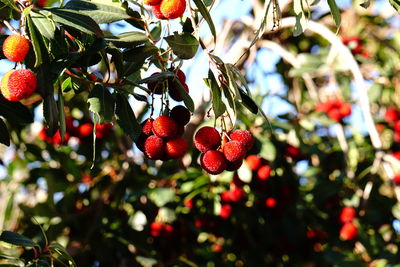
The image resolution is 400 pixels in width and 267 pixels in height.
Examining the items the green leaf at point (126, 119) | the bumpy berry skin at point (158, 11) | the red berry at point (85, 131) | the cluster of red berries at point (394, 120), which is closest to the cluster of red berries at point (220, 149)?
the green leaf at point (126, 119)

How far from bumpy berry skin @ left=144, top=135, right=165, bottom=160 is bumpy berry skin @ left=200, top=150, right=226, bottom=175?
3.6 inches

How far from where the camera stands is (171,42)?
3.68 ft

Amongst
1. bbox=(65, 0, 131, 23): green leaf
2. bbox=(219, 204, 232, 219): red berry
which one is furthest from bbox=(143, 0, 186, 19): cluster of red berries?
bbox=(219, 204, 232, 219): red berry

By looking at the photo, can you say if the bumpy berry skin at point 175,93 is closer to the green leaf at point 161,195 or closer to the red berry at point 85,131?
the green leaf at point 161,195

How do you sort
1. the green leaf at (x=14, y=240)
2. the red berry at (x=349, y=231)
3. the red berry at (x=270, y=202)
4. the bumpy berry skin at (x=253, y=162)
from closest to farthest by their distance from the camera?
the green leaf at (x=14, y=240)
the bumpy berry skin at (x=253, y=162)
the red berry at (x=270, y=202)
the red berry at (x=349, y=231)

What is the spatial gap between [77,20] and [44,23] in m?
0.07

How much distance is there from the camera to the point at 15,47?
104 centimetres

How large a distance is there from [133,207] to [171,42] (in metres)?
1.35

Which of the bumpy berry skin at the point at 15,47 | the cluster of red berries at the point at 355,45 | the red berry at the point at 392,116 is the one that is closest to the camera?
the bumpy berry skin at the point at 15,47

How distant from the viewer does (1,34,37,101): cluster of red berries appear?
1.04m

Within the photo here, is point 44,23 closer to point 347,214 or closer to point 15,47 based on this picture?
point 15,47

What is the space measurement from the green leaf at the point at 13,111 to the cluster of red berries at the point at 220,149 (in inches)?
14.2

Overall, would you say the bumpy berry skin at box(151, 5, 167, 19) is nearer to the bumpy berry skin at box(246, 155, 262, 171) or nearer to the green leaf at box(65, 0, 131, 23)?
the green leaf at box(65, 0, 131, 23)

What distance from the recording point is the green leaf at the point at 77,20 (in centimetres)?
107
